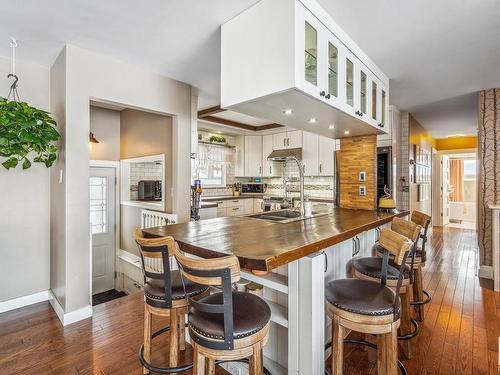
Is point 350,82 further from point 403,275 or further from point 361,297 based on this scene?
point 361,297

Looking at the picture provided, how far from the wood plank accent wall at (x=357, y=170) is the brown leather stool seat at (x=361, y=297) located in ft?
6.05

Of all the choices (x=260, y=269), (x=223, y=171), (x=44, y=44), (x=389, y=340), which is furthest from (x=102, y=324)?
(x=223, y=171)

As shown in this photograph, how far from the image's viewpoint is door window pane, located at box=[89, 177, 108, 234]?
4305mm

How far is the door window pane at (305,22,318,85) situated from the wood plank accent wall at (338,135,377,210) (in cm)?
178

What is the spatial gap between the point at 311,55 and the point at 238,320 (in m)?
1.73

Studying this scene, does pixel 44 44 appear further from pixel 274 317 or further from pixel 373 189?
pixel 373 189

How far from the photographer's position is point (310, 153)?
5.61 m

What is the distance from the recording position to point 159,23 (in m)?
2.16

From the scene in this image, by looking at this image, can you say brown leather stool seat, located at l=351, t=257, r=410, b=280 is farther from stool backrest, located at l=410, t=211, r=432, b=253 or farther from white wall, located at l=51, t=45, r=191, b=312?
white wall, located at l=51, t=45, r=191, b=312

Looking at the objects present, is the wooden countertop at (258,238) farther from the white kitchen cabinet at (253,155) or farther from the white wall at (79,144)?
the white kitchen cabinet at (253,155)

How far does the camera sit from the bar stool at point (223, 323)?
1141mm

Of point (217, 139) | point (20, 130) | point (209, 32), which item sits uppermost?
point (209, 32)

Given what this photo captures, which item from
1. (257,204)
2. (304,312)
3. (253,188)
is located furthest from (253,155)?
(304,312)

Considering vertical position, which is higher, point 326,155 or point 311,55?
point 311,55
